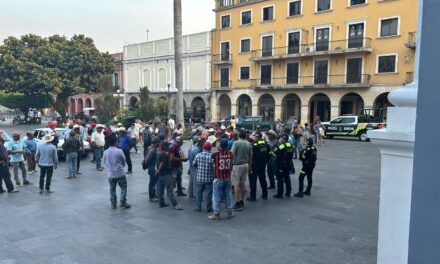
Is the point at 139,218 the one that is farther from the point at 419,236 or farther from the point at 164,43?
the point at 164,43

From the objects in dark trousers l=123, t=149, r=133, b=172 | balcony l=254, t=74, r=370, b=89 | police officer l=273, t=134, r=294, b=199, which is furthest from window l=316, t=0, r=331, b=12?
police officer l=273, t=134, r=294, b=199

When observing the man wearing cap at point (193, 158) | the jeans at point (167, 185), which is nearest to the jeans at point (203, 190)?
the jeans at point (167, 185)

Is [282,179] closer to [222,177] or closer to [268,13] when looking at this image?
[222,177]

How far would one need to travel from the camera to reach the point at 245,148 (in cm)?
820

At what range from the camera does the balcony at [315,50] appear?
2936 cm

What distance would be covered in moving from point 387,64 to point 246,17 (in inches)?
615

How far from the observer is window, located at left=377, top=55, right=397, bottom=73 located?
28.1 metres

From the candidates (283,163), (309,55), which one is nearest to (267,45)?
(309,55)

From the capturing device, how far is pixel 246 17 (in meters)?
37.3

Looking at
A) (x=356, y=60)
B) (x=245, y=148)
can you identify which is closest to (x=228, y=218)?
(x=245, y=148)

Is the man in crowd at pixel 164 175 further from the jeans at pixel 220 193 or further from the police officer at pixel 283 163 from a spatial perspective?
the police officer at pixel 283 163

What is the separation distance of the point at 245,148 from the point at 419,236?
6.18 m

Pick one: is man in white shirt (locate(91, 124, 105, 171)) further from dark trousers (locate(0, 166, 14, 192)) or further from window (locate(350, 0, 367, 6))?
window (locate(350, 0, 367, 6))

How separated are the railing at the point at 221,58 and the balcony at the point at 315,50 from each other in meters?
3.15
